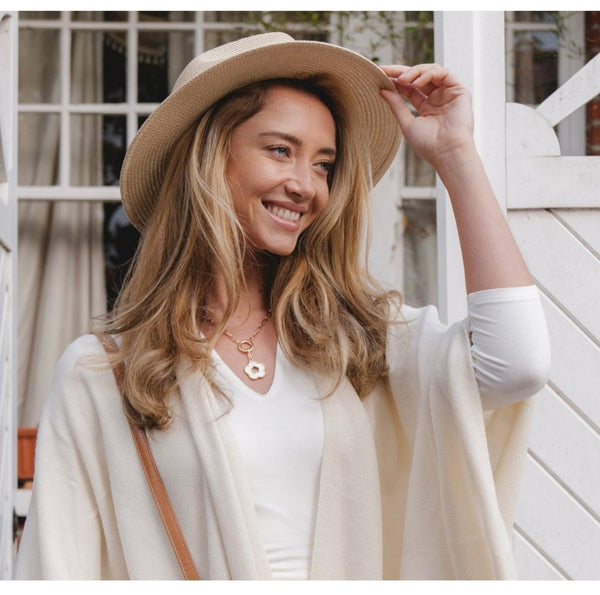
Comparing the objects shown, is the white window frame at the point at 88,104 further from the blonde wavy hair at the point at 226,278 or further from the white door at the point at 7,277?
the blonde wavy hair at the point at 226,278

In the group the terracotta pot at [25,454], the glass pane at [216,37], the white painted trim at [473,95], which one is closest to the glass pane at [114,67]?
the glass pane at [216,37]

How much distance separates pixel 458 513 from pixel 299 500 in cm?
31

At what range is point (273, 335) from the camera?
7.80ft

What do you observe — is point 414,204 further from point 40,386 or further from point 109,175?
point 40,386

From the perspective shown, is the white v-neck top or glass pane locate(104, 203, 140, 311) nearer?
the white v-neck top

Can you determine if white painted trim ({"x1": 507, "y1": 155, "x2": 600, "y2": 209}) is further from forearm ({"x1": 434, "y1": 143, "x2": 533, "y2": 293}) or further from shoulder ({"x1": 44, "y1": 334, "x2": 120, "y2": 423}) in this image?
shoulder ({"x1": 44, "y1": 334, "x2": 120, "y2": 423})

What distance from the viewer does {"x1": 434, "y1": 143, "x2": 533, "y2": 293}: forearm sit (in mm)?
2049

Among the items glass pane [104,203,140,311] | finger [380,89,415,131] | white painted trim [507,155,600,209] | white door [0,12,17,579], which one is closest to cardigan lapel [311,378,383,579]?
finger [380,89,415,131]

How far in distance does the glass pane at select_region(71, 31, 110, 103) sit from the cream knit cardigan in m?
2.88

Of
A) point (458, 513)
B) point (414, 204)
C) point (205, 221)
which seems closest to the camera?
point (458, 513)

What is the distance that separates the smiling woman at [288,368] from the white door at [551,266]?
83 centimetres

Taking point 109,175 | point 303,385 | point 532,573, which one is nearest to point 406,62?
point 109,175

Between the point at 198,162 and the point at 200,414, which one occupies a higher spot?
the point at 198,162

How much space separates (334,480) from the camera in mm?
2174
